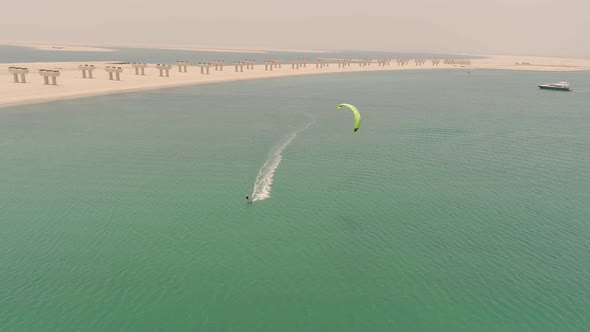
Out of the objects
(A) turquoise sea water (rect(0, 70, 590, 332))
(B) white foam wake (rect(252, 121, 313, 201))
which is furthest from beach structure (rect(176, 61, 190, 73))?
(B) white foam wake (rect(252, 121, 313, 201))

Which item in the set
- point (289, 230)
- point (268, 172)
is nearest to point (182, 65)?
point (268, 172)

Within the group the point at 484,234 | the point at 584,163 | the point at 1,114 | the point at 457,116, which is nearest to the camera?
the point at 484,234

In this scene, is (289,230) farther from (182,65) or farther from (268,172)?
(182,65)

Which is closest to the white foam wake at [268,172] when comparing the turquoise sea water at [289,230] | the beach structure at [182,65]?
the turquoise sea water at [289,230]

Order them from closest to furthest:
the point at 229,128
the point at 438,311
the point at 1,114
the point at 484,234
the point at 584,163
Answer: the point at 438,311 → the point at 484,234 → the point at 584,163 → the point at 229,128 → the point at 1,114

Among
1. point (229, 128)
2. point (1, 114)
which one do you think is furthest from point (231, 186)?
point (1, 114)

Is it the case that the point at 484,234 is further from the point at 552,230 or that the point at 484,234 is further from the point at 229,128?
the point at 229,128

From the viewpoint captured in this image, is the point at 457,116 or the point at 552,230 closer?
the point at 552,230
